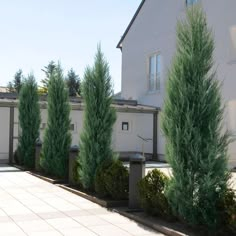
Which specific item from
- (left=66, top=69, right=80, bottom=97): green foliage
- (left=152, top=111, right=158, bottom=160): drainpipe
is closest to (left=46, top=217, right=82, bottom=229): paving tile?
(left=152, top=111, right=158, bottom=160): drainpipe

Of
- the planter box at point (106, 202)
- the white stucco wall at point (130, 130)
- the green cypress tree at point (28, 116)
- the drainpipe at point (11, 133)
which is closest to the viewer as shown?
the planter box at point (106, 202)

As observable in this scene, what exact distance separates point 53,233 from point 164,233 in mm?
1775

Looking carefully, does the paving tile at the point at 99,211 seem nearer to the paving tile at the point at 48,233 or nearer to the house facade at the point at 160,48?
the paving tile at the point at 48,233

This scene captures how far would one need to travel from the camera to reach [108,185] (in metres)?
9.38

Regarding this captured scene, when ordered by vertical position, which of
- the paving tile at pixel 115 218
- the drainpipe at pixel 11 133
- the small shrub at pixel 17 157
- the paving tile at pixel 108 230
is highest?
the drainpipe at pixel 11 133

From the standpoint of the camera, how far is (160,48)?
71.2ft

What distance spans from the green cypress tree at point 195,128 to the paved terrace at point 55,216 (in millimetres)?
913

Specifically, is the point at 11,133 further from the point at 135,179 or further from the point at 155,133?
the point at 135,179

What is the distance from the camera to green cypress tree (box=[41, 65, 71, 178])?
1403cm

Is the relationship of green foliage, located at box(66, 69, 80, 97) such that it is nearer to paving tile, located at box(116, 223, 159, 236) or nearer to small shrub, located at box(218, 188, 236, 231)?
paving tile, located at box(116, 223, 159, 236)

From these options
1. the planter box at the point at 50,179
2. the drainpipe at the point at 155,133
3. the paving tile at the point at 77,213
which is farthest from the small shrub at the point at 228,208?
the drainpipe at the point at 155,133

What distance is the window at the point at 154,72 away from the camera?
2214cm

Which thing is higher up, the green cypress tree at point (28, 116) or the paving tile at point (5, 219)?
the green cypress tree at point (28, 116)

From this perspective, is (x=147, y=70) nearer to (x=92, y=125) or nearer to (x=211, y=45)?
(x=92, y=125)
